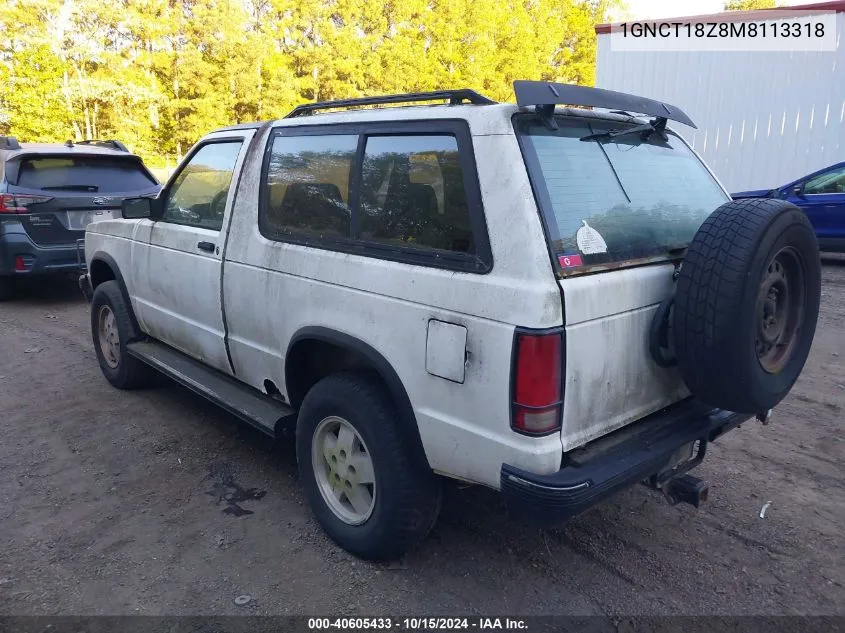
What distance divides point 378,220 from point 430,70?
95.1 feet

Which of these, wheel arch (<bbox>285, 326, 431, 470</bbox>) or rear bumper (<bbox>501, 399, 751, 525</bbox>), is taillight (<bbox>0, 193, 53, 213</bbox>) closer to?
wheel arch (<bbox>285, 326, 431, 470</bbox>)

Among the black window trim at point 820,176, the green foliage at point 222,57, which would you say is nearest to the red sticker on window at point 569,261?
the black window trim at point 820,176

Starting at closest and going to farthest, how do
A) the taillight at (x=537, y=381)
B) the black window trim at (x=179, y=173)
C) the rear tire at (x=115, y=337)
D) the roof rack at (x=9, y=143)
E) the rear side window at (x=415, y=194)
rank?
the taillight at (x=537, y=381)
the rear side window at (x=415, y=194)
the black window trim at (x=179, y=173)
the rear tire at (x=115, y=337)
the roof rack at (x=9, y=143)

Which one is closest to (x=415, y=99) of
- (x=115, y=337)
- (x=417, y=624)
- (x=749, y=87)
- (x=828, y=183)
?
(x=417, y=624)

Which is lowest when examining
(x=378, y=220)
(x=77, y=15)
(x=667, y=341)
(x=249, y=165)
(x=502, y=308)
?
(x=667, y=341)

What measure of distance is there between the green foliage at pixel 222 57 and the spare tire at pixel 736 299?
21.5 meters

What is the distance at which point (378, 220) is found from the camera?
2.82 m

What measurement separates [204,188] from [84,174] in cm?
465

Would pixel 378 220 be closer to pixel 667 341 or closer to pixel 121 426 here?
pixel 667 341

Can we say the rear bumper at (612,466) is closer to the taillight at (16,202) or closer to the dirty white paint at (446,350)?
the dirty white paint at (446,350)

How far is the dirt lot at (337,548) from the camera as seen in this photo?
107 inches

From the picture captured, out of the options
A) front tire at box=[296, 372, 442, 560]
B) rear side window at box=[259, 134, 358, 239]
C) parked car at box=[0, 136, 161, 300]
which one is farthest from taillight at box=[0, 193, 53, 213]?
front tire at box=[296, 372, 442, 560]

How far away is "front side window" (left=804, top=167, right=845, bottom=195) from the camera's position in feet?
32.7

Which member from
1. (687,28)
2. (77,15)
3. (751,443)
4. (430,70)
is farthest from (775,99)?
(77,15)
